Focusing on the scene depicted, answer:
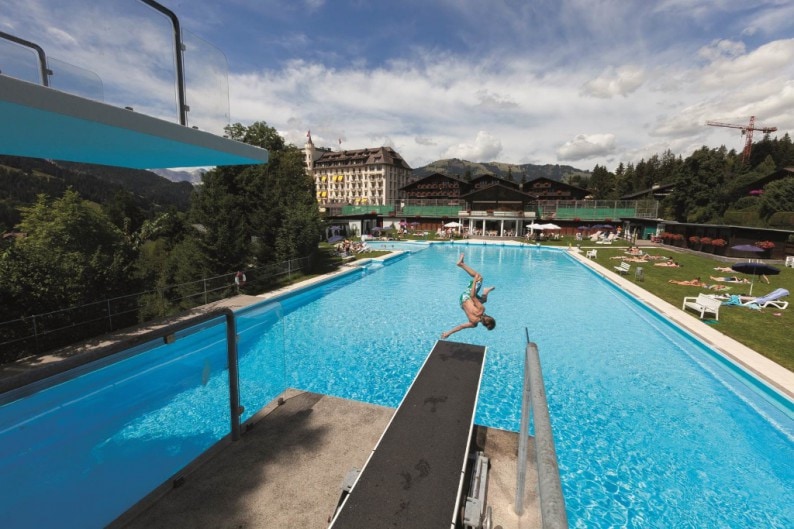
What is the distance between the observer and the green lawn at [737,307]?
1090 cm

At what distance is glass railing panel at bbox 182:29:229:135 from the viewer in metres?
3.82

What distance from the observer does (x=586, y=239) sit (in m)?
45.3

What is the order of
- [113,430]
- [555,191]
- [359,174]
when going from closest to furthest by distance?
[113,430] < [555,191] < [359,174]

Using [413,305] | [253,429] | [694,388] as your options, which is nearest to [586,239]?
[413,305]

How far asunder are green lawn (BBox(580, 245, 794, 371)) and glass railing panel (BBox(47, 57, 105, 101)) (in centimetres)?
1512

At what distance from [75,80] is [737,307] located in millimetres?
21628

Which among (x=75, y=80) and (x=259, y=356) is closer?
(x=75, y=80)

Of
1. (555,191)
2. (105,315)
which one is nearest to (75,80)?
(105,315)

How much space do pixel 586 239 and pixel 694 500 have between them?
44.3 meters

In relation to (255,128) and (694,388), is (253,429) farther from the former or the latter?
(255,128)

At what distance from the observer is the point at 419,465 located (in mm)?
4441

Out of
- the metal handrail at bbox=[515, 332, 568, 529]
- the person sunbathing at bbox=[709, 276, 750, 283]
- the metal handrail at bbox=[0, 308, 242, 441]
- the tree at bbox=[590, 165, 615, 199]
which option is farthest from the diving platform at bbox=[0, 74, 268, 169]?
the tree at bbox=[590, 165, 615, 199]

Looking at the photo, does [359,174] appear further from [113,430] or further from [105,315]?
[113,430]

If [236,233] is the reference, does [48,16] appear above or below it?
above
